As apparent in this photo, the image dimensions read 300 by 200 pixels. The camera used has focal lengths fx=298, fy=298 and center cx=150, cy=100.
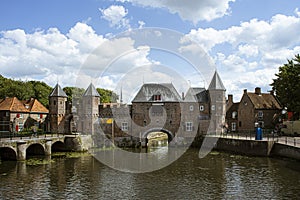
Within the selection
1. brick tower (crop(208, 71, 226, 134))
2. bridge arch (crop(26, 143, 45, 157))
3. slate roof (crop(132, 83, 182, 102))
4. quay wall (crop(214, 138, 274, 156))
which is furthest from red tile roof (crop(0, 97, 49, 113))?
quay wall (crop(214, 138, 274, 156))

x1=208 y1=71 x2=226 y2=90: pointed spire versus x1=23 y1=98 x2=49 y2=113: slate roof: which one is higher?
x1=208 y1=71 x2=226 y2=90: pointed spire

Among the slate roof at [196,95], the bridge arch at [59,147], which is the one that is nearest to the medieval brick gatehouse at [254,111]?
the slate roof at [196,95]

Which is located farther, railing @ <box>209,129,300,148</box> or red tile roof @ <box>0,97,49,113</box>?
red tile roof @ <box>0,97,49,113</box>

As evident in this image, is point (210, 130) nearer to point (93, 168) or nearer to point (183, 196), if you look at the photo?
point (93, 168)

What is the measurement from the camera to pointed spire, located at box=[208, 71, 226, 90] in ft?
141

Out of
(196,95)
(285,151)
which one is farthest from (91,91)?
(285,151)

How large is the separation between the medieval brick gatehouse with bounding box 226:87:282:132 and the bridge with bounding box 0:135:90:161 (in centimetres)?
2593

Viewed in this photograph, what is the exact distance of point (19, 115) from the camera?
1800 inches

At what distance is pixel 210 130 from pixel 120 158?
15875 millimetres

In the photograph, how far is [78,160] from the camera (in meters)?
29.9

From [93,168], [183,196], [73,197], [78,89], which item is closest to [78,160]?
[93,168]

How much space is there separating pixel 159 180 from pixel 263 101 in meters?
33.1

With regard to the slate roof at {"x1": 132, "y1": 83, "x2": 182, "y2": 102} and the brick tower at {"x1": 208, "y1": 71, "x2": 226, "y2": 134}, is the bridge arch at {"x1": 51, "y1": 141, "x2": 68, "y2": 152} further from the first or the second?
the brick tower at {"x1": 208, "y1": 71, "x2": 226, "y2": 134}

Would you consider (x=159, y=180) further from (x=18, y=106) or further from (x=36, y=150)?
(x=18, y=106)
